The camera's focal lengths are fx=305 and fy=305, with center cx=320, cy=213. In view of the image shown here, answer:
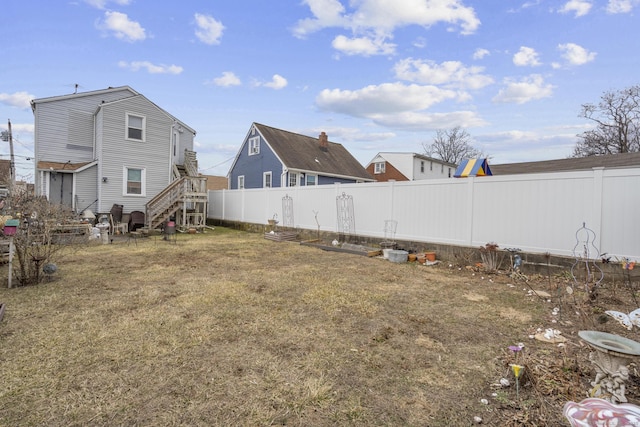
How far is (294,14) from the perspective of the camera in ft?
35.8

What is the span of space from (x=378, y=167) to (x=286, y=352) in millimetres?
A: 30044

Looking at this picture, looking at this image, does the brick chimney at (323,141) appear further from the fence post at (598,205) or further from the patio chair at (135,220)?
the fence post at (598,205)

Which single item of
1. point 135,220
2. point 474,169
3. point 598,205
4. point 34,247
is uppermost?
point 474,169

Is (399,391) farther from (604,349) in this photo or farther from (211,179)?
(211,179)

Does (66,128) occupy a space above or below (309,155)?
below

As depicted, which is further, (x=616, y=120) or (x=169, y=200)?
(x=616, y=120)

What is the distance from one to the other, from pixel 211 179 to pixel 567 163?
138 feet

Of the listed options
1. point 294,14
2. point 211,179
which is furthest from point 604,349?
point 211,179

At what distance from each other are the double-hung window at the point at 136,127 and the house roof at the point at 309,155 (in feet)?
24.2

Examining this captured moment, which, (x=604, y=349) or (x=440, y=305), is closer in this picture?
(x=604, y=349)

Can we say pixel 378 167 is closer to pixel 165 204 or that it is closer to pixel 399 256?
pixel 165 204

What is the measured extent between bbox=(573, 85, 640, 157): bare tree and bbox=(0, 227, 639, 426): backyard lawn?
27.4 metres

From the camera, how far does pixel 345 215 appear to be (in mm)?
10414

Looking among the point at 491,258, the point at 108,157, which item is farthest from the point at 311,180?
the point at 491,258
